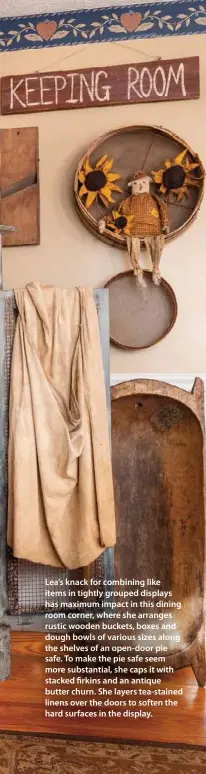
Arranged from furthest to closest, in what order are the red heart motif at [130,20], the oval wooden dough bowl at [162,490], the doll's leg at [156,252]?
1. the red heart motif at [130,20]
2. the doll's leg at [156,252]
3. the oval wooden dough bowl at [162,490]

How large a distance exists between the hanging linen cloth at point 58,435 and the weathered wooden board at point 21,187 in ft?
2.61

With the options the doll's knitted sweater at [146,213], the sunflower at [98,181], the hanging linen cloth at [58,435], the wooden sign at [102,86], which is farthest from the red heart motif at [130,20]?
the hanging linen cloth at [58,435]

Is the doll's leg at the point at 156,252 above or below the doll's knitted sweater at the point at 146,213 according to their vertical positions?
below

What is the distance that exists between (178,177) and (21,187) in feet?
2.26

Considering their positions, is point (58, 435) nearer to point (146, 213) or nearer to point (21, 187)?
point (146, 213)

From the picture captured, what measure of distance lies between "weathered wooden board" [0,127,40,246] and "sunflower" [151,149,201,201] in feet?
1.81

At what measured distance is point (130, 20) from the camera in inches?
117

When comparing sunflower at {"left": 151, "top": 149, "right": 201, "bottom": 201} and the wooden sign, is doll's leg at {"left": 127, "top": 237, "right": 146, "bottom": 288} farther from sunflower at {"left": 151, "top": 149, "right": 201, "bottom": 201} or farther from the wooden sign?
the wooden sign

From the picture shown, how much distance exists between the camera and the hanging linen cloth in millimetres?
2223

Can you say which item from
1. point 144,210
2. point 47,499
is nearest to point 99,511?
point 47,499

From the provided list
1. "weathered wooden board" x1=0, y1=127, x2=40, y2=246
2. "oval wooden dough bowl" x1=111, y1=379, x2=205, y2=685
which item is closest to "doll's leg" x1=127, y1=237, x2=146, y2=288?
"weathered wooden board" x1=0, y1=127, x2=40, y2=246

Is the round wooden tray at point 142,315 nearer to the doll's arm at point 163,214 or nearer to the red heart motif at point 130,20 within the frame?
the doll's arm at point 163,214

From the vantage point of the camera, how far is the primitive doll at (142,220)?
113 inches

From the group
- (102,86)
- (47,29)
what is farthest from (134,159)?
(47,29)
